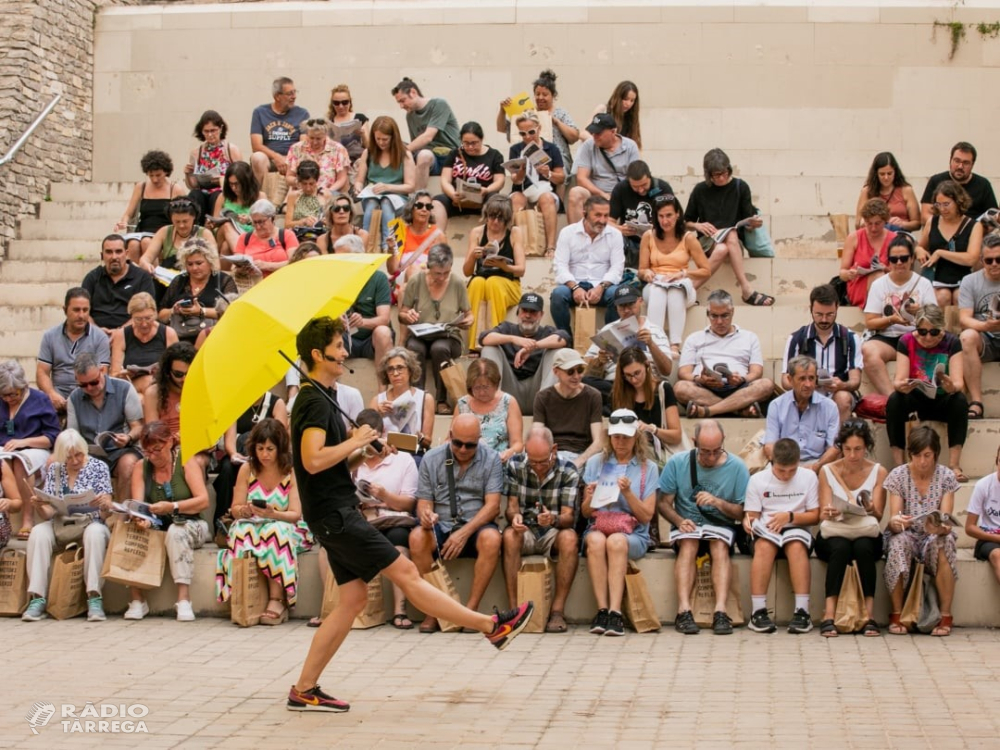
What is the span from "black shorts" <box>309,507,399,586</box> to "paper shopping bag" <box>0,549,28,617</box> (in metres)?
3.95

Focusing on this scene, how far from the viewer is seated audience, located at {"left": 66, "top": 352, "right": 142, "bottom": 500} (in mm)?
10820

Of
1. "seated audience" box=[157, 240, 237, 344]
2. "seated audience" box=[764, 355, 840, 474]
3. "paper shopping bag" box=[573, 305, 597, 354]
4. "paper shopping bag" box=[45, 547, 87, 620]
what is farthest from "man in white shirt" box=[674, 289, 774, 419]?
"paper shopping bag" box=[45, 547, 87, 620]

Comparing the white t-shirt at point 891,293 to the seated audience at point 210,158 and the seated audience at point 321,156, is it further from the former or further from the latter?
the seated audience at point 210,158

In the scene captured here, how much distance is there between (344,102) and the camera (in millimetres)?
15438

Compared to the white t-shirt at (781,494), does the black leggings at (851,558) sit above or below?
below

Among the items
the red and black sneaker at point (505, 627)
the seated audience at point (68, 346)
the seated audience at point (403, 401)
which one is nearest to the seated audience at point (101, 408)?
the seated audience at point (68, 346)

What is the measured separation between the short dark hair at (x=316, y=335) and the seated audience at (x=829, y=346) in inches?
187

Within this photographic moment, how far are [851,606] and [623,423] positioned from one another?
5.95 ft

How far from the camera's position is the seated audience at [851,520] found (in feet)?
30.9

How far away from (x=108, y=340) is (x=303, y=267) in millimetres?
5237

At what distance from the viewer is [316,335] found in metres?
7.09

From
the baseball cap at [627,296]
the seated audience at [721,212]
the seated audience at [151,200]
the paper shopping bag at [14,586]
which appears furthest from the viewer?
the seated audience at [151,200]

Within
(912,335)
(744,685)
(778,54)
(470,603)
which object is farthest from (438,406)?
(778,54)

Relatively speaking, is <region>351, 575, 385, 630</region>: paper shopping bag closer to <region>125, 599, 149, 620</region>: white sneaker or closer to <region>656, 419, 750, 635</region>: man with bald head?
<region>125, 599, 149, 620</region>: white sneaker
